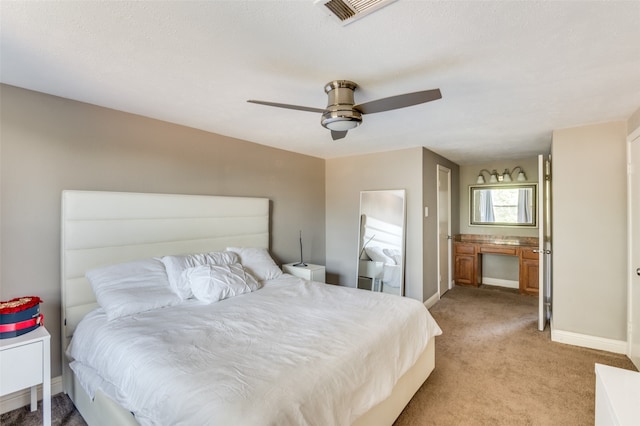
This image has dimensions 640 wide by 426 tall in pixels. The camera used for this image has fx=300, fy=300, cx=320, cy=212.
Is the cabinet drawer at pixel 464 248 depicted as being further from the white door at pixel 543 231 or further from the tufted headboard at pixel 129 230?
the tufted headboard at pixel 129 230

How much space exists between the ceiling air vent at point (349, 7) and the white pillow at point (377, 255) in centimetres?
357

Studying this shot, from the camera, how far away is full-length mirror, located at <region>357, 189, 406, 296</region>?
438cm

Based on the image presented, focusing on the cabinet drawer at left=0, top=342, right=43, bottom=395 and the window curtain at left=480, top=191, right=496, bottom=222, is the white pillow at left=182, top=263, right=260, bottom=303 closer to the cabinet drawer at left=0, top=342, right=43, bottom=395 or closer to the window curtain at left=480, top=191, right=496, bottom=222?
the cabinet drawer at left=0, top=342, right=43, bottom=395

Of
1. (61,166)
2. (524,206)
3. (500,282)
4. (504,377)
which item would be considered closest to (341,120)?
(61,166)

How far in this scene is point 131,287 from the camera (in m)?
2.39

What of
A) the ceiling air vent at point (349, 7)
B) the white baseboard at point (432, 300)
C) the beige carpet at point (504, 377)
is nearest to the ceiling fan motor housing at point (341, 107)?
the ceiling air vent at point (349, 7)

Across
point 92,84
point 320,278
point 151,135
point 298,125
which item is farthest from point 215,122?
point 320,278

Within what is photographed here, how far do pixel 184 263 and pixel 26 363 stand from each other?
119 cm

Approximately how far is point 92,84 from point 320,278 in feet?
10.3

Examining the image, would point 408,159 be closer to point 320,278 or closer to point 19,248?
point 320,278

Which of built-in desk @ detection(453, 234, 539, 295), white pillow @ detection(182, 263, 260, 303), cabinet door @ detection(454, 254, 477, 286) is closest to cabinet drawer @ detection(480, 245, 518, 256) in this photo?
built-in desk @ detection(453, 234, 539, 295)

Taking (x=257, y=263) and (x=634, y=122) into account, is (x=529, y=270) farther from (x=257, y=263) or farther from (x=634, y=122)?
(x=257, y=263)

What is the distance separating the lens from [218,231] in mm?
3439

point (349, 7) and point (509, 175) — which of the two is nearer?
point (349, 7)
